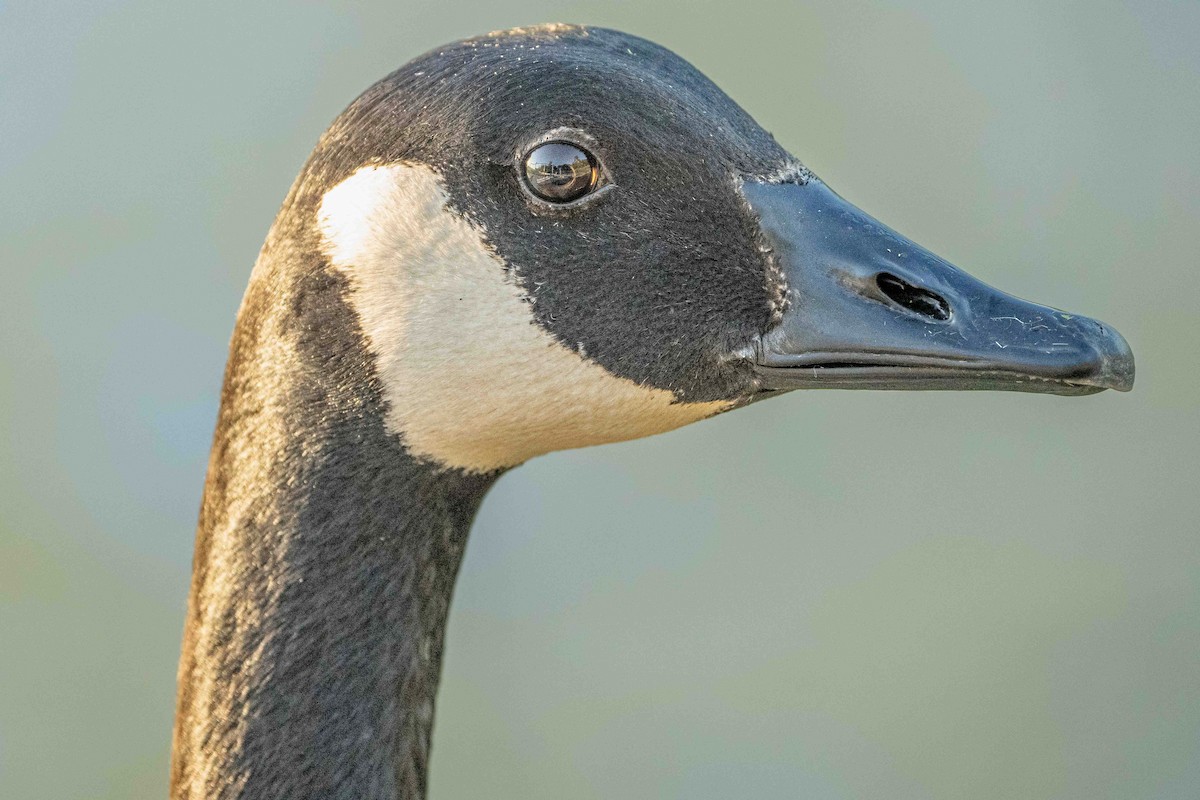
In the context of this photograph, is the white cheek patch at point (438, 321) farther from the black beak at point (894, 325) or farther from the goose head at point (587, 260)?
the black beak at point (894, 325)

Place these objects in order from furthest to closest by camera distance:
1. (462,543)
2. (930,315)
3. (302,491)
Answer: (462,543), (302,491), (930,315)

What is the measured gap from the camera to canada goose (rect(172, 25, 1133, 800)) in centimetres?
211

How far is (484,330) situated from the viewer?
7.01 feet

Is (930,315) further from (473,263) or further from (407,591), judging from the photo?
(407,591)

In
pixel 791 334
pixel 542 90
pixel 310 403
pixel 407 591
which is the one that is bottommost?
pixel 407 591

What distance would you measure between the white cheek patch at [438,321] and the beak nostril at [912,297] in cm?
46

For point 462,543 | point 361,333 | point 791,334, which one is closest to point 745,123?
point 791,334

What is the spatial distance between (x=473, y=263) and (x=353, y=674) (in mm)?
750

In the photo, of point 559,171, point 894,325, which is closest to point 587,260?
point 559,171

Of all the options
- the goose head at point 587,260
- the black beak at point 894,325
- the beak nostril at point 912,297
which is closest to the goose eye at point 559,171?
the goose head at point 587,260

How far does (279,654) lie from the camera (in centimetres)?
225

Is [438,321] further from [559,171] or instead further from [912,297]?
[912,297]

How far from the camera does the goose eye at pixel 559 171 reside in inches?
83.0

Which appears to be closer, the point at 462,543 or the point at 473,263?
the point at 473,263
